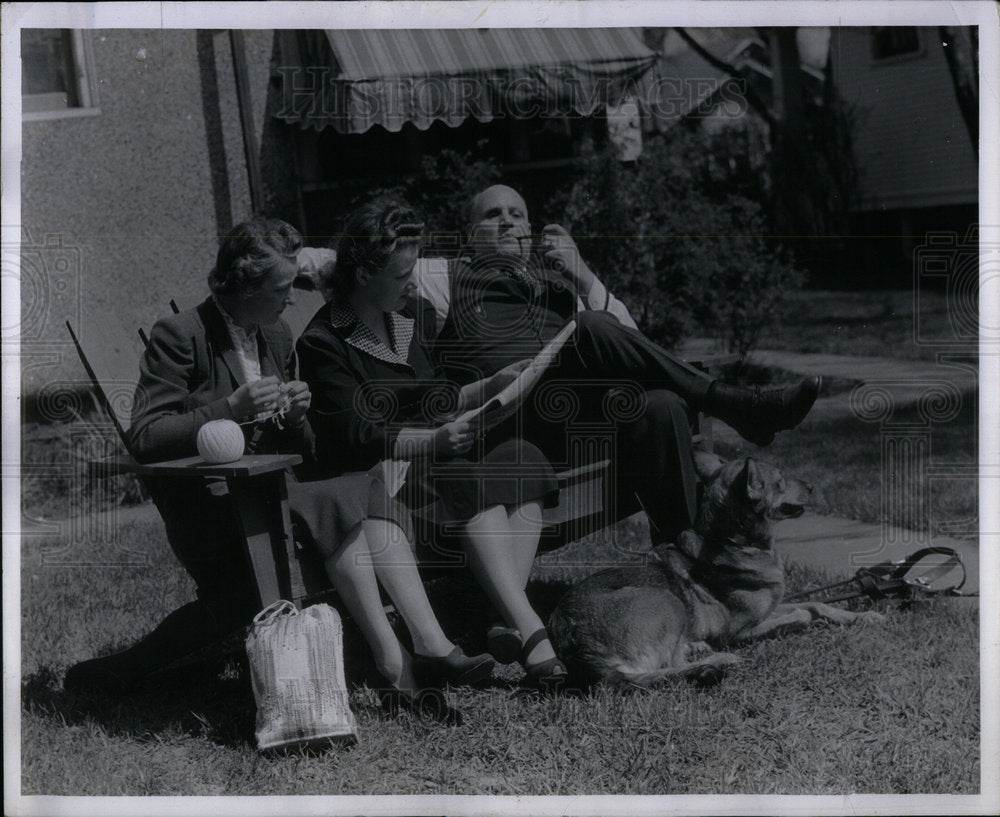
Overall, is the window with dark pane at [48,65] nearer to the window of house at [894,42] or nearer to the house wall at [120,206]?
the house wall at [120,206]

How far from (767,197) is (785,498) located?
1425 mm

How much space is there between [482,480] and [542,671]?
1.91 feet

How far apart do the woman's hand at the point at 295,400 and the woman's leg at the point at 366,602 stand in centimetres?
35

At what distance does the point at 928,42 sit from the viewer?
3432 mm

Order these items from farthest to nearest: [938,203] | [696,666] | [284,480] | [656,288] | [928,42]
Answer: [656,288] < [938,203] < [928,42] < [696,666] < [284,480]

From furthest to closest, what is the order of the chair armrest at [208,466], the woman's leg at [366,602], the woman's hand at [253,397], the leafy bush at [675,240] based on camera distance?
1. the leafy bush at [675,240]
2. the woman's leg at [366,602]
3. the woman's hand at [253,397]
4. the chair armrest at [208,466]

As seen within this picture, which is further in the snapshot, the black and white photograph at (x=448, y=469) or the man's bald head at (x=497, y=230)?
the man's bald head at (x=497, y=230)

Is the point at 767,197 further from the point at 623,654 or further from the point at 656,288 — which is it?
the point at 623,654

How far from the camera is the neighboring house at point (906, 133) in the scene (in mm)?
3404

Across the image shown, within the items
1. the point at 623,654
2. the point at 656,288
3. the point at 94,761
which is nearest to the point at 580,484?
the point at 623,654

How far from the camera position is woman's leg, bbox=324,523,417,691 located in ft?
10.3

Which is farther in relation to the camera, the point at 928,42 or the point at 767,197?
the point at 767,197

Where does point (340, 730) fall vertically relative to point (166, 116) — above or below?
below

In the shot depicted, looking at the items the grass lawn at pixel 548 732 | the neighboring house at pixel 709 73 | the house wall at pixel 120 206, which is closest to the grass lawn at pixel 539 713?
the grass lawn at pixel 548 732
